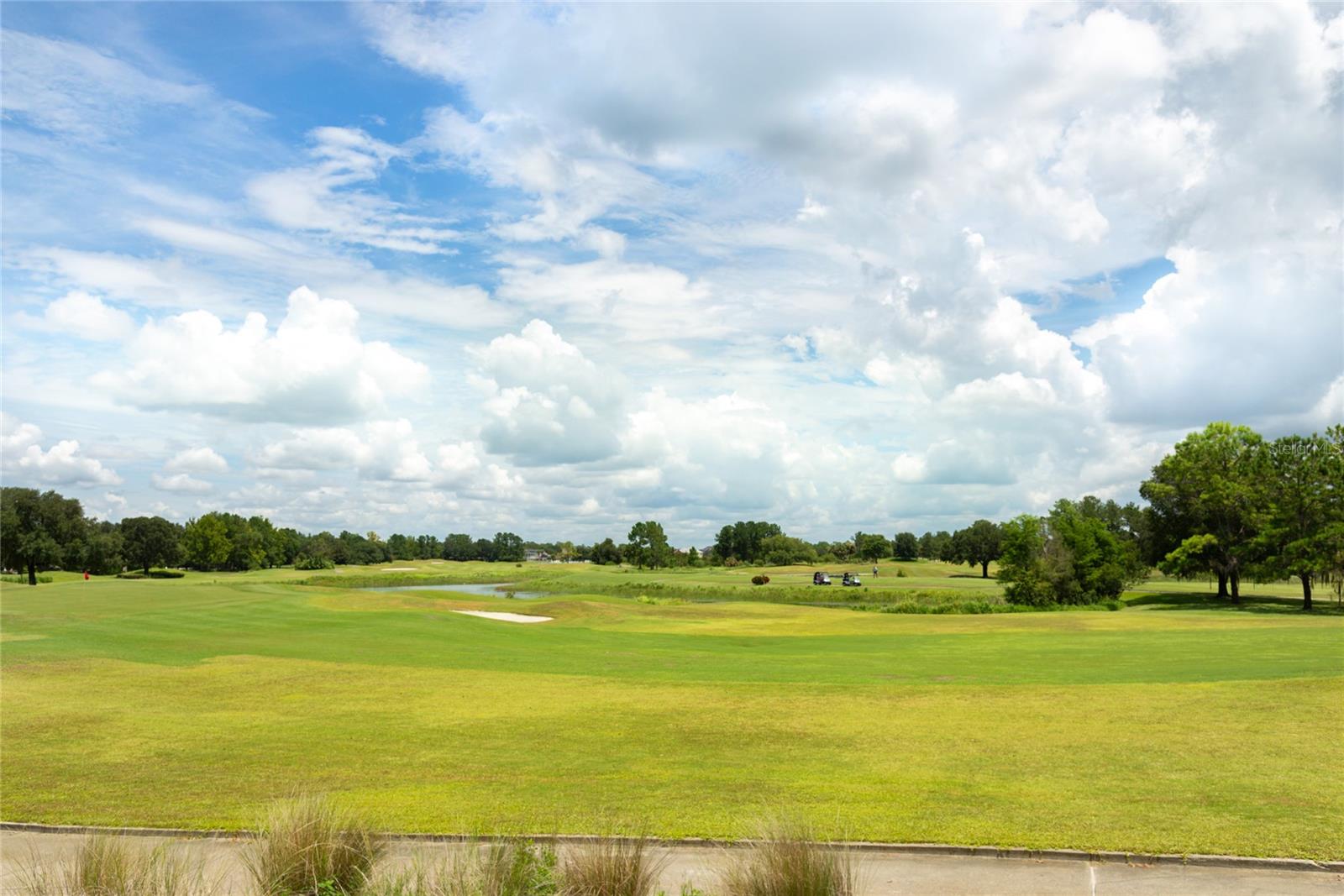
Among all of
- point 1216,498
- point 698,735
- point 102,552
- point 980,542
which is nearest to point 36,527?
point 102,552

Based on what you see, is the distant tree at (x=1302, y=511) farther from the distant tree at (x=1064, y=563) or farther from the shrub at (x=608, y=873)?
the shrub at (x=608, y=873)

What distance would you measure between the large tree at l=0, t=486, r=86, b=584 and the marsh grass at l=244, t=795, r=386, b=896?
101 meters

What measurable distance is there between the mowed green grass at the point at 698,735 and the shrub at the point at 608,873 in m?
2.15

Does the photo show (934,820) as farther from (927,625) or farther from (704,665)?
(927,625)

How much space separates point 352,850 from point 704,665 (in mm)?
20931

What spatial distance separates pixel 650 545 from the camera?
173 m

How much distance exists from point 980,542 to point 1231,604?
77.6 m

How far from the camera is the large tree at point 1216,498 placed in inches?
2448

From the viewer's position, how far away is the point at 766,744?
53.5 ft

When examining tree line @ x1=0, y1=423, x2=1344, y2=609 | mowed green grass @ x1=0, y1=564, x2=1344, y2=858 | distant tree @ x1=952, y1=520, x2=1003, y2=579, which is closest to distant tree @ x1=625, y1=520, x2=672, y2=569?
distant tree @ x1=952, y1=520, x2=1003, y2=579

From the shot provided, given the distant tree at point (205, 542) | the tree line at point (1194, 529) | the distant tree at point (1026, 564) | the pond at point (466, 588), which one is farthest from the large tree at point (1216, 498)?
the distant tree at point (205, 542)

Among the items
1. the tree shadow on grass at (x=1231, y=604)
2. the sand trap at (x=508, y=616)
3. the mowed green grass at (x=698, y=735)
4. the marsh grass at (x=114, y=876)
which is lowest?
the sand trap at (x=508, y=616)

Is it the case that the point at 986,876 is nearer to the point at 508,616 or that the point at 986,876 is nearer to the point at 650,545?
the point at 508,616

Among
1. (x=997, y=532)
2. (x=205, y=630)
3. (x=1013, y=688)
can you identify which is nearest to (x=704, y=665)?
(x=1013, y=688)
